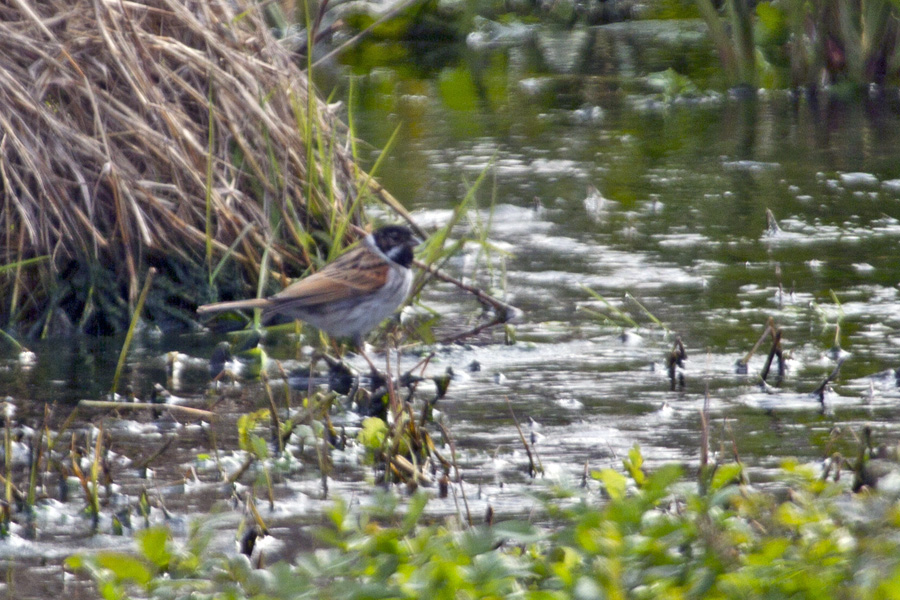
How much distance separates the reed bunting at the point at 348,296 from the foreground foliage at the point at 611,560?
2.75 meters

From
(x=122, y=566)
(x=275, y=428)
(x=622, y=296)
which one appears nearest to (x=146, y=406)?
(x=275, y=428)

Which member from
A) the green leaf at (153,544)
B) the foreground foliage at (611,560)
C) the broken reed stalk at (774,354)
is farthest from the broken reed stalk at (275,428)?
the green leaf at (153,544)

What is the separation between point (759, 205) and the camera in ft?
28.0

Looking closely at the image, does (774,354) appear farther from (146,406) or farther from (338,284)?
(146,406)

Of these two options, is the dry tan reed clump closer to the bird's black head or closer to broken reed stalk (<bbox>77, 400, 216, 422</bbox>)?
the bird's black head

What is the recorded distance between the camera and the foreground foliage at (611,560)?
2.54 m

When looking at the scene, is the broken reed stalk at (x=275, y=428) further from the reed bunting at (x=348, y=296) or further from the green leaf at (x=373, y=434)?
the reed bunting at (x=348, y=296)

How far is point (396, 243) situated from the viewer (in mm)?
6027

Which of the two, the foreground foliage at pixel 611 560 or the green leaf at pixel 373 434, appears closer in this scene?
the foreground foliage at pixel 611 560

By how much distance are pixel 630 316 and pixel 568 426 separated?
1.60 meters

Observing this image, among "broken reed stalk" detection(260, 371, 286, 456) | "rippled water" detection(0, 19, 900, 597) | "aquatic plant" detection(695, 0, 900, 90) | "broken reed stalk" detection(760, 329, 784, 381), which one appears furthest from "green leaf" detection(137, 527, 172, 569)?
"aquatic plant" detection(695, 0, 900, 90)

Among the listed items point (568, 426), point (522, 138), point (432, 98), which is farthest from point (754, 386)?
point (432, 98)

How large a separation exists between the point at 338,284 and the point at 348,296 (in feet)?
0.24

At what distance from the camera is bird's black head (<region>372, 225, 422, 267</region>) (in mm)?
5984
